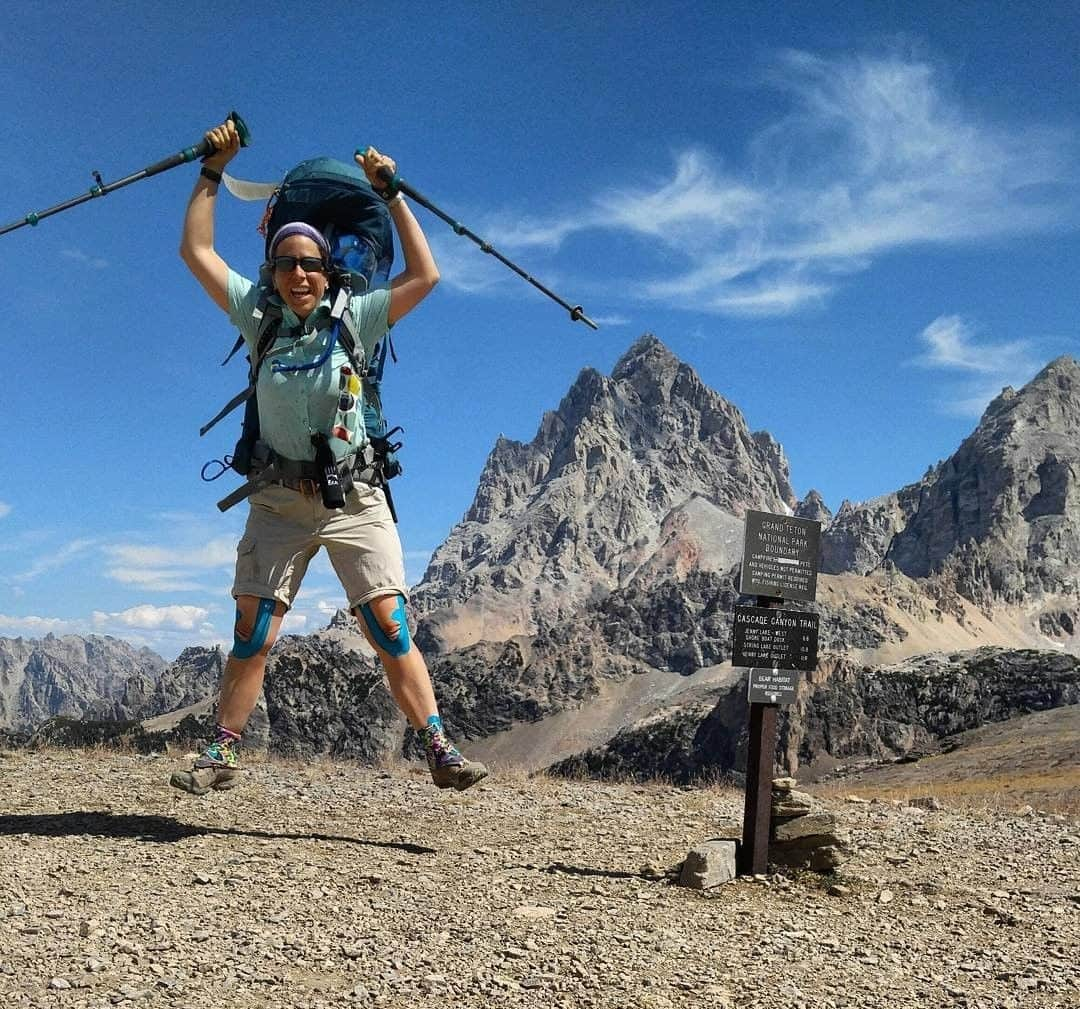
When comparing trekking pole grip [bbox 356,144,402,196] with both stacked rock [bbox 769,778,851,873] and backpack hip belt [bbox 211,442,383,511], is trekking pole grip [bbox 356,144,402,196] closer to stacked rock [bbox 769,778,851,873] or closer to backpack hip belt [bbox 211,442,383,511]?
backpack hip belt [bbox 211,442,383,511]

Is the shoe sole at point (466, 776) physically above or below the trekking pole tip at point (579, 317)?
below

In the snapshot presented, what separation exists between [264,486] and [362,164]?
7.77 ft

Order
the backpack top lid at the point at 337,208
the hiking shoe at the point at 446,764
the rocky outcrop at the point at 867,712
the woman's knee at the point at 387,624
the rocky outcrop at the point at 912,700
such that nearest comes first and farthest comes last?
the hiking shoe at the point at 446,764 < the woman's knee at the point at 387,624 < the backpack top lid at the point at 337,208 < the rocky outcrop at the point at 912,700 < the rocky outcrop at the point at 867,712

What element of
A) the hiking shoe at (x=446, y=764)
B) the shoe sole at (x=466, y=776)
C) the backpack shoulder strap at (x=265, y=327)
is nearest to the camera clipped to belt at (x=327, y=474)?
the backpack shoulder strap at (x=265, y=327)

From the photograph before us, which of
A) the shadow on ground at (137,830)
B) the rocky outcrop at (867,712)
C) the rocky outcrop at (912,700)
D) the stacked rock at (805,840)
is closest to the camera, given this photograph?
the shadow on ground at (137,830)

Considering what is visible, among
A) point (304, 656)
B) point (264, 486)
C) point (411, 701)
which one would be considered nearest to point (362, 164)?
point (264, 486)

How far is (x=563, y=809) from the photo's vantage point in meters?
9.70

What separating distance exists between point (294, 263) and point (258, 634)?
2.49 meters

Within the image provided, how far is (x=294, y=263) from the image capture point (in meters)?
7.00

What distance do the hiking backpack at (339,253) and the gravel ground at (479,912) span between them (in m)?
2.68

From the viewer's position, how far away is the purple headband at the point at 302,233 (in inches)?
277

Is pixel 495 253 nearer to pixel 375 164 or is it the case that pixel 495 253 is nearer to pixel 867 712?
pixel 375 164

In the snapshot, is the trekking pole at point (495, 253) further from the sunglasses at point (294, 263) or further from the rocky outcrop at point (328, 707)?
the rocky outcrop at point (328, 707)

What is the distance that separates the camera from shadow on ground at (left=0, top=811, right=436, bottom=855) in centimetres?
718
